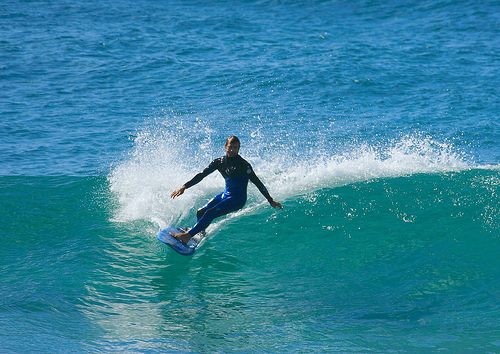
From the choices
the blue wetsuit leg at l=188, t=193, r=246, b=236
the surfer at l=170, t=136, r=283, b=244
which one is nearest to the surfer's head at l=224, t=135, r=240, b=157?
the surfer at l=170, t=136, r=283, b=244

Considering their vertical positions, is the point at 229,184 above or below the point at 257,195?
above

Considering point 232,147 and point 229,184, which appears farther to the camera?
point 229,184

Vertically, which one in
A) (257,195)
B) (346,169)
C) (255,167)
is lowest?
(255,167)

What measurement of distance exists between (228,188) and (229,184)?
80 mm

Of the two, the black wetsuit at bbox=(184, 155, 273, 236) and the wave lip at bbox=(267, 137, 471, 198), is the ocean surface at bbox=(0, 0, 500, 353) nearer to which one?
the wave lip at bbox=(267, 137, 471, 198)

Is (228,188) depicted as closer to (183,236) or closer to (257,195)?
(183,236)

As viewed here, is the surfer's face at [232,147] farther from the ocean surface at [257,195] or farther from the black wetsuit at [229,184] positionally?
the ocean surface at [257,195]

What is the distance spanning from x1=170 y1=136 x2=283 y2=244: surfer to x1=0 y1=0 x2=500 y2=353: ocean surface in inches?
29.9

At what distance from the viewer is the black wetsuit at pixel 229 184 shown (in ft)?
28.5

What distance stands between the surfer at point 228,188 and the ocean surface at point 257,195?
0.76 m

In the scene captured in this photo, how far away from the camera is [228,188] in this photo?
888 cm

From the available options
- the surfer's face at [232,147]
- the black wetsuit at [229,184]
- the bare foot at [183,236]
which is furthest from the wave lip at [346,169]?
the surfer's face at [232,147]

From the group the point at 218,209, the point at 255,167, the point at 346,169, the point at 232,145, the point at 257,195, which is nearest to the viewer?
the point at 232,145

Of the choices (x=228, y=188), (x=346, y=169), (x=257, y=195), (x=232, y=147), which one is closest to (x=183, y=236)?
(x=228, y=188)
